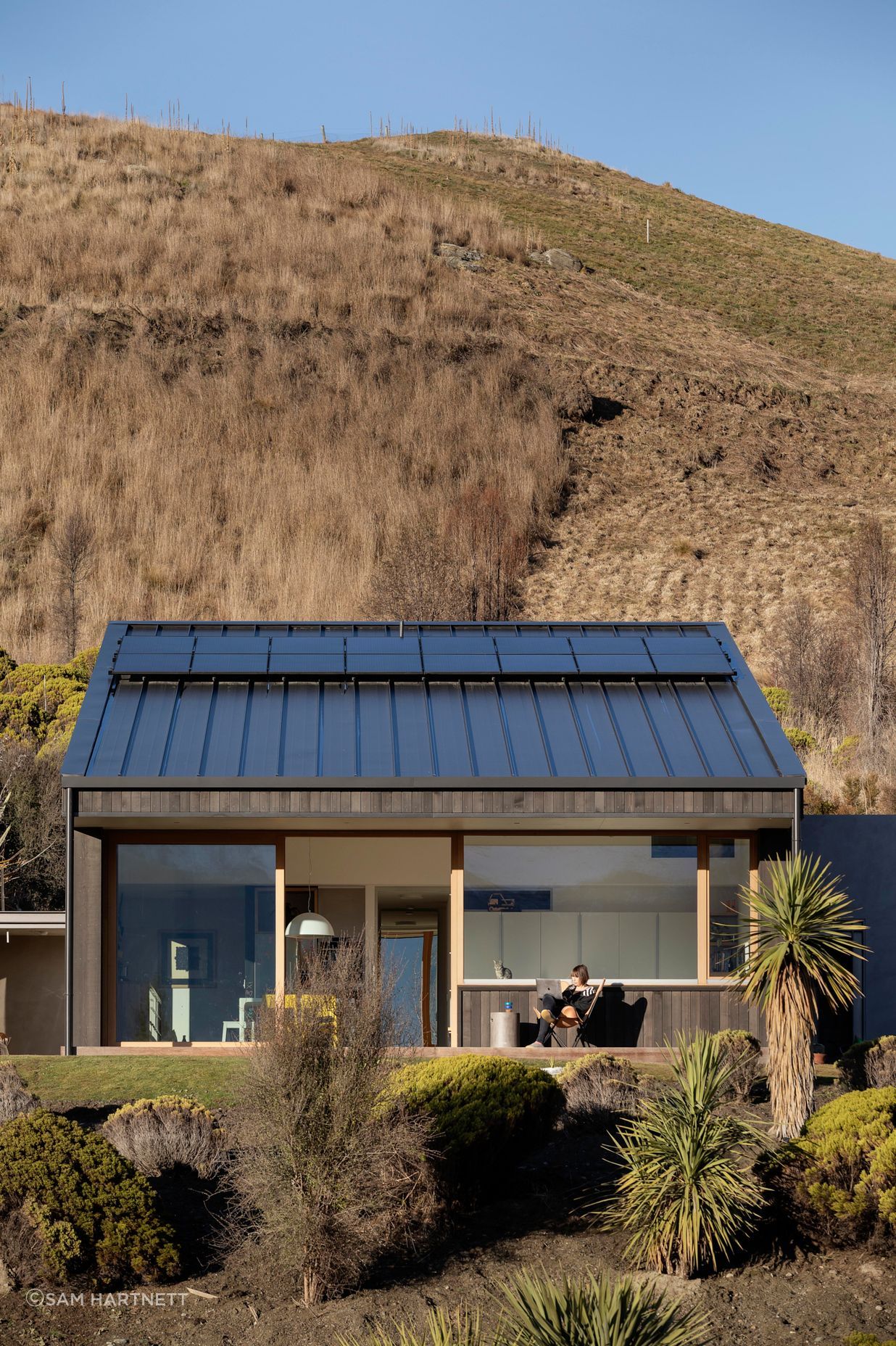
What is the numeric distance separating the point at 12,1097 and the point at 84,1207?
93.8 inches

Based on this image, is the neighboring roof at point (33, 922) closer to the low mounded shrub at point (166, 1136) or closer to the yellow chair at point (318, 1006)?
the low mounded shrub at point (166, 1136)

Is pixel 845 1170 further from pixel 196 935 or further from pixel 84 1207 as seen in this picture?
pixel 196 935

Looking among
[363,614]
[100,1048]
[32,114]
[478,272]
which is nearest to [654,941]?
[100,1048]

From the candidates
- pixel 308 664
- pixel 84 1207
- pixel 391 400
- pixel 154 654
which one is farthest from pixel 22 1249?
pixel 391 400

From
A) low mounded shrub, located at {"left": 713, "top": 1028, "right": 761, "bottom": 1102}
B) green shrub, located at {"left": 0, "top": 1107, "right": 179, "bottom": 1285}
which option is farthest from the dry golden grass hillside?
A: green shrub, located at {"left": 0, "top": 1107, "right": 179, "bottom": 1285}

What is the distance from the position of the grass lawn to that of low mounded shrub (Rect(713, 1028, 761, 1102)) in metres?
3.92

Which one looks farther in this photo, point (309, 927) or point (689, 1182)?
point (309, 927)

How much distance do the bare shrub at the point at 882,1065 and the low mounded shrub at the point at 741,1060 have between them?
3.14 feet

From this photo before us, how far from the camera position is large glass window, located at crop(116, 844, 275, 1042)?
14414 millimetres

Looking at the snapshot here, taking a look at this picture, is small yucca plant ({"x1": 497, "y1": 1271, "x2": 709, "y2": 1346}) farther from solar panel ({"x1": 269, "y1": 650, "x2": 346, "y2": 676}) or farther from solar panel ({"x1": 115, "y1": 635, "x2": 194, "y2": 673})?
solar panel ({"x1": 115, "y1": 635, "x2": 194, "y2": 673})

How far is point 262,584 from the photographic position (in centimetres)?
3634

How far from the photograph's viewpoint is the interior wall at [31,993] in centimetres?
1705

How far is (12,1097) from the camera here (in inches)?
412

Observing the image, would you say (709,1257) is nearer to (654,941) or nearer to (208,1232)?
(208,1232)
